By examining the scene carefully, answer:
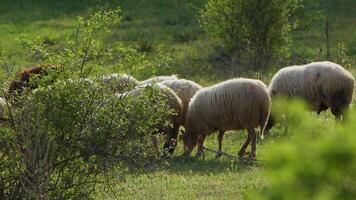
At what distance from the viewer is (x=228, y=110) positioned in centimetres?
1365

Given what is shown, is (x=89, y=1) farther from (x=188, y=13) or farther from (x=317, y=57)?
(x=317, y=57)

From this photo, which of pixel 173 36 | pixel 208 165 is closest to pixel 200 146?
pixel 208 165

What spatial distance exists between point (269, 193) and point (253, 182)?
8.82 m

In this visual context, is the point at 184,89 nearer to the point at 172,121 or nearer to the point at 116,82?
the point at 172,121

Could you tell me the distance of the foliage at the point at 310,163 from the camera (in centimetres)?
208

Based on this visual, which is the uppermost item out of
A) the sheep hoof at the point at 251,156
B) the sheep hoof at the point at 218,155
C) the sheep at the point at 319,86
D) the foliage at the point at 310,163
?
the foliage at the point at 310,163

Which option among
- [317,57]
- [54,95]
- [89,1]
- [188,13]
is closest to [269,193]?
[54,95]

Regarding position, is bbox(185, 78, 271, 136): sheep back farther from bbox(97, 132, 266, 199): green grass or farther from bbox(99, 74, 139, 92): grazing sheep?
bbox(99, 74, 139, 92): grazing sheep

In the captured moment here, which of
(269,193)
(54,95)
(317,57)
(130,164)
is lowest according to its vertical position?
(317,57)

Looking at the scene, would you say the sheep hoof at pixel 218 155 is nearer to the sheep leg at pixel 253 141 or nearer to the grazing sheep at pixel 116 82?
the sheep leg at pixel 253 141

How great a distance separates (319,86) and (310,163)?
1332 cm

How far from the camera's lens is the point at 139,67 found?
9.09 meters

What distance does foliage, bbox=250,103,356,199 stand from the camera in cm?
208

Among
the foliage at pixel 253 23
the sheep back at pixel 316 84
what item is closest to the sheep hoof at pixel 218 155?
the sheep back at pixel 316 84
